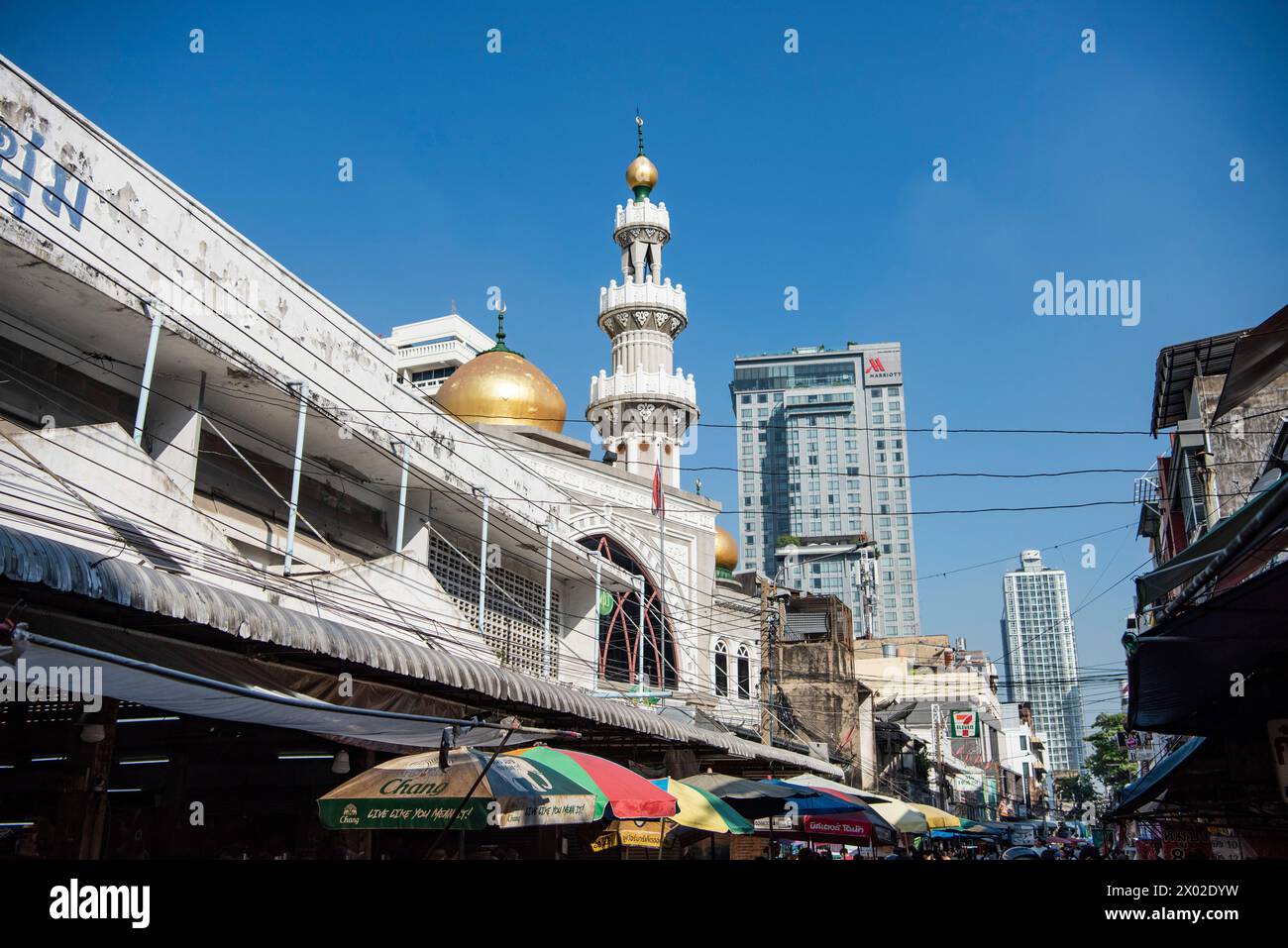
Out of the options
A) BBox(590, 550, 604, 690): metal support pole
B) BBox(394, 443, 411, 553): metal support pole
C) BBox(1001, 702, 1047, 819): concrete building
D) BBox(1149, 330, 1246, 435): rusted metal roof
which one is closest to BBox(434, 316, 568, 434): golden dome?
BBox(590, 550, 604, 690): metal support pole

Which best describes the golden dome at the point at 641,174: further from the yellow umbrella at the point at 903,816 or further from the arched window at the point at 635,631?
the yellow umbrella at the point at 903,816

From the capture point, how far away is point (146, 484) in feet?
43.0

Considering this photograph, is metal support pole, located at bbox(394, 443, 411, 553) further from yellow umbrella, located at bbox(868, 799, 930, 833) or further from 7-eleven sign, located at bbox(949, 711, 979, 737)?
7-eleven sign, located at bbox(949, 711, 979, 737)

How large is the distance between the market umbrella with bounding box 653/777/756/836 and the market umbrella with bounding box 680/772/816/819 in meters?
1.78

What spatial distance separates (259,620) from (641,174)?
54925mm

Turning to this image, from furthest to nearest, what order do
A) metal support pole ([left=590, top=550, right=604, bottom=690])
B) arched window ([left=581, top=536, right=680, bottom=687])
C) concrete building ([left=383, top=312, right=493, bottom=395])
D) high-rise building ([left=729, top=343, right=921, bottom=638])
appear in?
1. high-rise building ([left=729, top=343, right=921, bottom=638])
2. concrete building ([left=383, top=312, right=493, bottom=395])
3. arched window ([left=581, top=536, right=680, bottom=687])
4. metal support pole ([left=590, top=550, right=604, bottom=690])

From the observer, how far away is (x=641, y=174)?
62.0 metres

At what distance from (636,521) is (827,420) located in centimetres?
12606

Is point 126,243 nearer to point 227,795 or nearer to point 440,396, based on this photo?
point 227,795

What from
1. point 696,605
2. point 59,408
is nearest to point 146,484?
point 59,408

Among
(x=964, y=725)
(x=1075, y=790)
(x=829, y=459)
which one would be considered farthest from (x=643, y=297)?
(x=829, y=459)

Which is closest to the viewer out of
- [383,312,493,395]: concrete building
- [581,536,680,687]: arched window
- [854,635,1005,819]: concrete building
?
[581,536,680,687]: arched window

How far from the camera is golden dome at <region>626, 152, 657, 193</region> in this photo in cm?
6200
